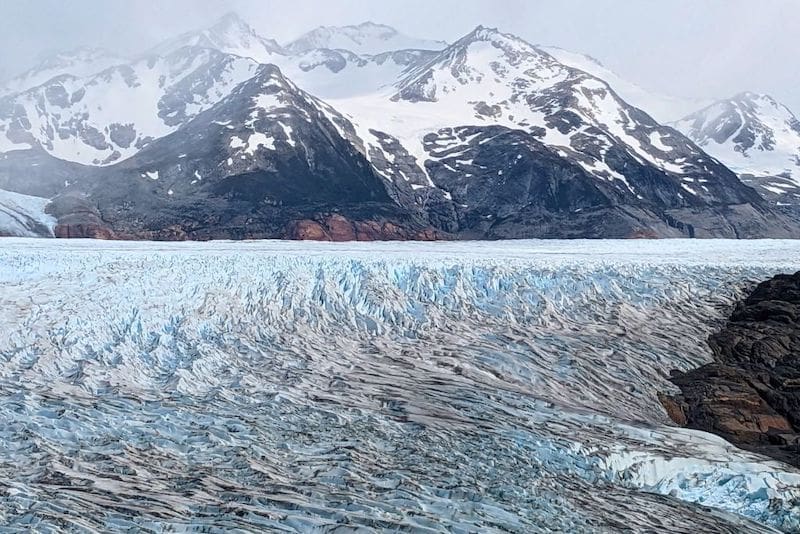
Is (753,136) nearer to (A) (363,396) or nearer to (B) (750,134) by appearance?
(B) (750,134)

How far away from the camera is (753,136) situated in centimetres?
16838

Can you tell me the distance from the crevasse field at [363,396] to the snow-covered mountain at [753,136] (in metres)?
119

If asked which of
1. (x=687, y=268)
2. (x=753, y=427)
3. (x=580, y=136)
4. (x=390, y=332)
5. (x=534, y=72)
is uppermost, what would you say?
(x=534, y=72)

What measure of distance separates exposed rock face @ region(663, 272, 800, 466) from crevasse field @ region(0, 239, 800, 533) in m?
0.59

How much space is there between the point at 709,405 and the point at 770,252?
51.9ft

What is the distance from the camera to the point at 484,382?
13.4m

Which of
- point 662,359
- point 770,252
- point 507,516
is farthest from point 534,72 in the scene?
point 507,516

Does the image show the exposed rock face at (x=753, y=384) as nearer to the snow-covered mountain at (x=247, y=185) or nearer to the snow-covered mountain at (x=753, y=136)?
the snow-covered mountain at (x=247, y=185)

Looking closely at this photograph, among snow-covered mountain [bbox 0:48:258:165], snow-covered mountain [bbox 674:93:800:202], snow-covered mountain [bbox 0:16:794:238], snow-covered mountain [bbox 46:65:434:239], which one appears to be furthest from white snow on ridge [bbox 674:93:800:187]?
snow-covered mountain [bbox 0:48:258:165]

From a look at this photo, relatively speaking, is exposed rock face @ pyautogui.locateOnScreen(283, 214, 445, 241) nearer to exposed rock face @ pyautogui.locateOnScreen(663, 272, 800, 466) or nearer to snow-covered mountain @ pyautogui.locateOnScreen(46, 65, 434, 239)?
snow-covered mountain @ pyautogui.locateOnScreen(46, 65, 434, 239)

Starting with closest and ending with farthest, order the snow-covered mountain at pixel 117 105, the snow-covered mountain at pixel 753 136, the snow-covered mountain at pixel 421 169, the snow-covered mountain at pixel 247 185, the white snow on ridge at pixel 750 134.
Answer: the snow-covered mountain at pixel 247 185 → the snow-covered mountain at pixel 421 169 → the snow-covered mountain at pixel 117 105 → the snow-covered mountain at pixel 753 136 → the white snow on ridge at pixel 750 134

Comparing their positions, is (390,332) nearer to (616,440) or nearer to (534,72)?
(616,440)

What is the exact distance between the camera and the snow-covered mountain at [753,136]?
138450 mm

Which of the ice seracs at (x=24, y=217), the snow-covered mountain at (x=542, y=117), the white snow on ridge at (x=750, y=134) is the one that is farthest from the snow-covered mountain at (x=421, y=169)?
the white snow on ridge at (x=750, y=134)
